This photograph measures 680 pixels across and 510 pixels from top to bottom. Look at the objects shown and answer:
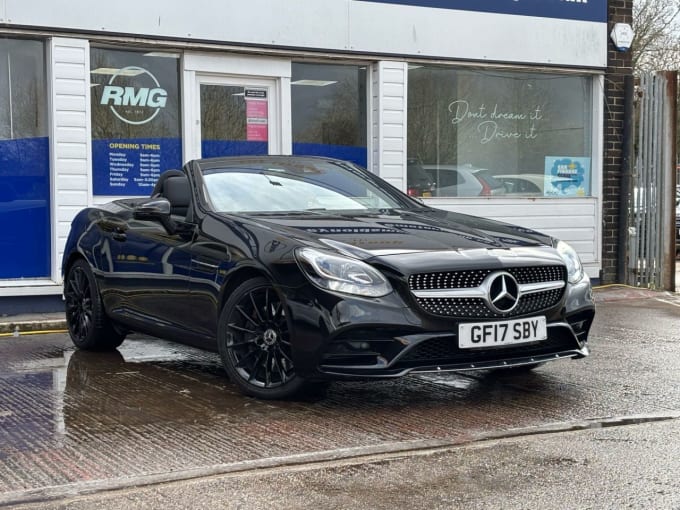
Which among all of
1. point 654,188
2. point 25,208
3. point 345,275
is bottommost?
point 345,275

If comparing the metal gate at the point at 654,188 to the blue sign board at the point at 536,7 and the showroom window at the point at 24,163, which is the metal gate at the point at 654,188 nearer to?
the blue sign board at the point at 536,7

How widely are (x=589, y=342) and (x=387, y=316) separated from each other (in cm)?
355

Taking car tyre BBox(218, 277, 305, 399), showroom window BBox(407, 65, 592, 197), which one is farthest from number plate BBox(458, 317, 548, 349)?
showroom window BBox(407, 65, 592, 197)

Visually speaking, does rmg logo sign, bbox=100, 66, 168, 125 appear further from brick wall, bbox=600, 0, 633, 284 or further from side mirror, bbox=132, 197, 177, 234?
brick wall, bbox=600, 0, 633, 284

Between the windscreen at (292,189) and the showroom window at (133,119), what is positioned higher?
the showroom window at (133,119)

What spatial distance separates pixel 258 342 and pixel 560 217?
836 centimetres

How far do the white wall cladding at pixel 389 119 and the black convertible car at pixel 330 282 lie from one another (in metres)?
A: 5.02

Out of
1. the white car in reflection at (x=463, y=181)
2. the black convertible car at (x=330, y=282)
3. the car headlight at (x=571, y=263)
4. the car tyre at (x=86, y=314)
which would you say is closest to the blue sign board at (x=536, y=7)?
the white car in reflection at (x=463, y=181)

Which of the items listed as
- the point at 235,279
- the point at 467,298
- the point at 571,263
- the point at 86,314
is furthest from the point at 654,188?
the point at 235,279

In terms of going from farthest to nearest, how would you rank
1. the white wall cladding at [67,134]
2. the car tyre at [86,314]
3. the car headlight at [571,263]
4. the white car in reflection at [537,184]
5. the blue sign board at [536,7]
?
the white car in reflection at [537,184] < the blue sign board at [536,7] < the white wall cladding at [67,134] < the car tyre at [86,314] < the car headlight at [571,263]

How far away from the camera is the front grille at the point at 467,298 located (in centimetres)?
551

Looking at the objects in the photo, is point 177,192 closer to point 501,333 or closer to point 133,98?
point 501,333

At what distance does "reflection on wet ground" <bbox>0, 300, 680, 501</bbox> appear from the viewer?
4.79 m

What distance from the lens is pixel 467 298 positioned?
5.59 metres
